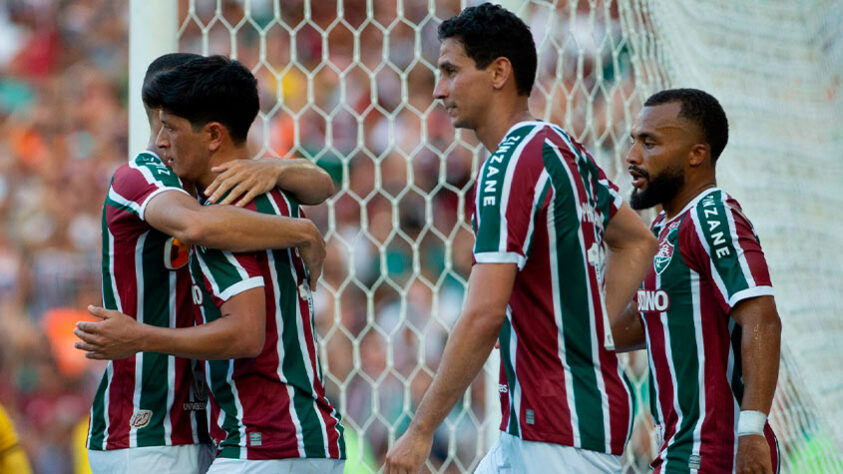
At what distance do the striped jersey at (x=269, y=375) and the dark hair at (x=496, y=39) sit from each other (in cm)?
47

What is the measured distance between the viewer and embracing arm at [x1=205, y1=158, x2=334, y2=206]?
1904 mm

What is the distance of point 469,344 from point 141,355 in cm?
64

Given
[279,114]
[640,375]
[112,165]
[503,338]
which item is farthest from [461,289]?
[503,338]

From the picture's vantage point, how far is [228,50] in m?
4.07

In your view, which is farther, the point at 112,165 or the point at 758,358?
the point at 112,165

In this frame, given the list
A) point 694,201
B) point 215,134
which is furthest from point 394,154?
point 215,134

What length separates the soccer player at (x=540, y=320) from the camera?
173 cm

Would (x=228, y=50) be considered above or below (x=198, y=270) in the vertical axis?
above

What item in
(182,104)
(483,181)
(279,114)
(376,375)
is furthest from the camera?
(279,114)

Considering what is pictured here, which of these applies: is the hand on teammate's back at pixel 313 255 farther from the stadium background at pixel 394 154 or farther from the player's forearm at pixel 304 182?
the stadium background at pixel 394 154

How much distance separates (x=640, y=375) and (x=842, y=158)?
107 centimetres

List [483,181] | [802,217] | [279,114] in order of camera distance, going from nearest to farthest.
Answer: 1. [483,181]
2. [802,217]
3. [279,114]

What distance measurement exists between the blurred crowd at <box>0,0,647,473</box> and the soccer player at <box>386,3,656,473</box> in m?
1.68

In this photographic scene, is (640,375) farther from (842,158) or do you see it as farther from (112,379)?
(112,379)
